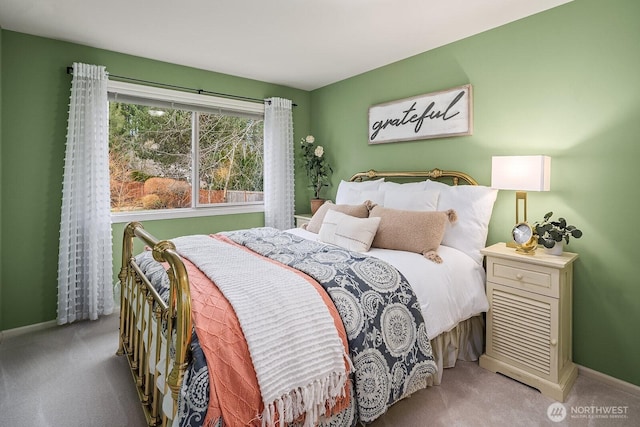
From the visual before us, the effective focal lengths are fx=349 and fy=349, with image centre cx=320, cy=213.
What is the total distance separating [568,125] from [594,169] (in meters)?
0.34

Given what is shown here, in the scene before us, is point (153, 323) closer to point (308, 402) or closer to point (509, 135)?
point (308, 402)

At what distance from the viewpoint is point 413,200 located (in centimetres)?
285

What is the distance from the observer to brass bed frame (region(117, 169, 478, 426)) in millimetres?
1234

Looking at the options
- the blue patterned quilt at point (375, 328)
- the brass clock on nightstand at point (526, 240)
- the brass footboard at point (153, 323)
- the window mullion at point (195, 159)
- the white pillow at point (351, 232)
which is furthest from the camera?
the window mullion at point (195, 159)

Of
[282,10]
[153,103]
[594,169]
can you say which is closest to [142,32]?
[153,103]

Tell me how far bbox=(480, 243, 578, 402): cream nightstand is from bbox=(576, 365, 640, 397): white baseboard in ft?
0.30

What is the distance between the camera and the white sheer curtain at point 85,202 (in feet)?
9.70

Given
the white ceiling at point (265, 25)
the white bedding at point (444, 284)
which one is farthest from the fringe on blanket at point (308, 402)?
the white ceiling at point (265, 25)

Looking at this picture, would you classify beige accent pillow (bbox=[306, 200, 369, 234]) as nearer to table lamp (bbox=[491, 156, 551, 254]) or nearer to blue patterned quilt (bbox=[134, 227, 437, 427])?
blue patterned quilt (bbox=[134, 227, 437, 427])

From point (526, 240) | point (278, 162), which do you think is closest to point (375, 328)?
point (526, 240)

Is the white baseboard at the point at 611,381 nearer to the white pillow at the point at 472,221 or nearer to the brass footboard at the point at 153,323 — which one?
the white pillow at the point at 472,221

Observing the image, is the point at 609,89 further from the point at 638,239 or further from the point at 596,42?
the point at 638,239

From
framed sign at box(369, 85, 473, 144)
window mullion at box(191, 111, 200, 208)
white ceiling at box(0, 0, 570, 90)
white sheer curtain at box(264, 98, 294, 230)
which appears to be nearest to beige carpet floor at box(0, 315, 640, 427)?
window mullion at box(191, 111, 200, 208)

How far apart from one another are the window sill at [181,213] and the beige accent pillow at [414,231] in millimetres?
2033
